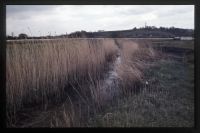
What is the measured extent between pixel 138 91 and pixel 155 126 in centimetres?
34

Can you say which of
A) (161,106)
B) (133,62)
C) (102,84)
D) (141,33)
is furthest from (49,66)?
(161,106)

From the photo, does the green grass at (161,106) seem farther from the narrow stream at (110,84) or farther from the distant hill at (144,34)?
the distant hill at (144,34)

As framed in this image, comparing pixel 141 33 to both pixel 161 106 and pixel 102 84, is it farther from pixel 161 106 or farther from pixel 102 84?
pixel 161 106

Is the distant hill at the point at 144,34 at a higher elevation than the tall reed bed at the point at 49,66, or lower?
higher

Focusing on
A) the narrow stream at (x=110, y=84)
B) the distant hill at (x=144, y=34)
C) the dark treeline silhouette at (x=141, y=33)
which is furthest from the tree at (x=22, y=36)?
the narrow stream at (x=110, y=84)

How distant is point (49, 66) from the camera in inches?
144

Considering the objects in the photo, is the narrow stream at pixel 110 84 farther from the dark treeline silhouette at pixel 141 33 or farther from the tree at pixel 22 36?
the tree at pixel 22 36

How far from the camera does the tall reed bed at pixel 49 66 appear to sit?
3617 millimetres

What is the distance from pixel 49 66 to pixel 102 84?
51 cm

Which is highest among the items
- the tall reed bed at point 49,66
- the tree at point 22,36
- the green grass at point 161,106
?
the tree at point 22,36

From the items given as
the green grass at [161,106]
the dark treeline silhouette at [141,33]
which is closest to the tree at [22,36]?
the dark treeline silhouette at [141,33]

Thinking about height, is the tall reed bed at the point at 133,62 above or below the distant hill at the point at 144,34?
below

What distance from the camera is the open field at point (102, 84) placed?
360 centimetres

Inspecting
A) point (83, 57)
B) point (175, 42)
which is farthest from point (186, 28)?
point (83, 57)
